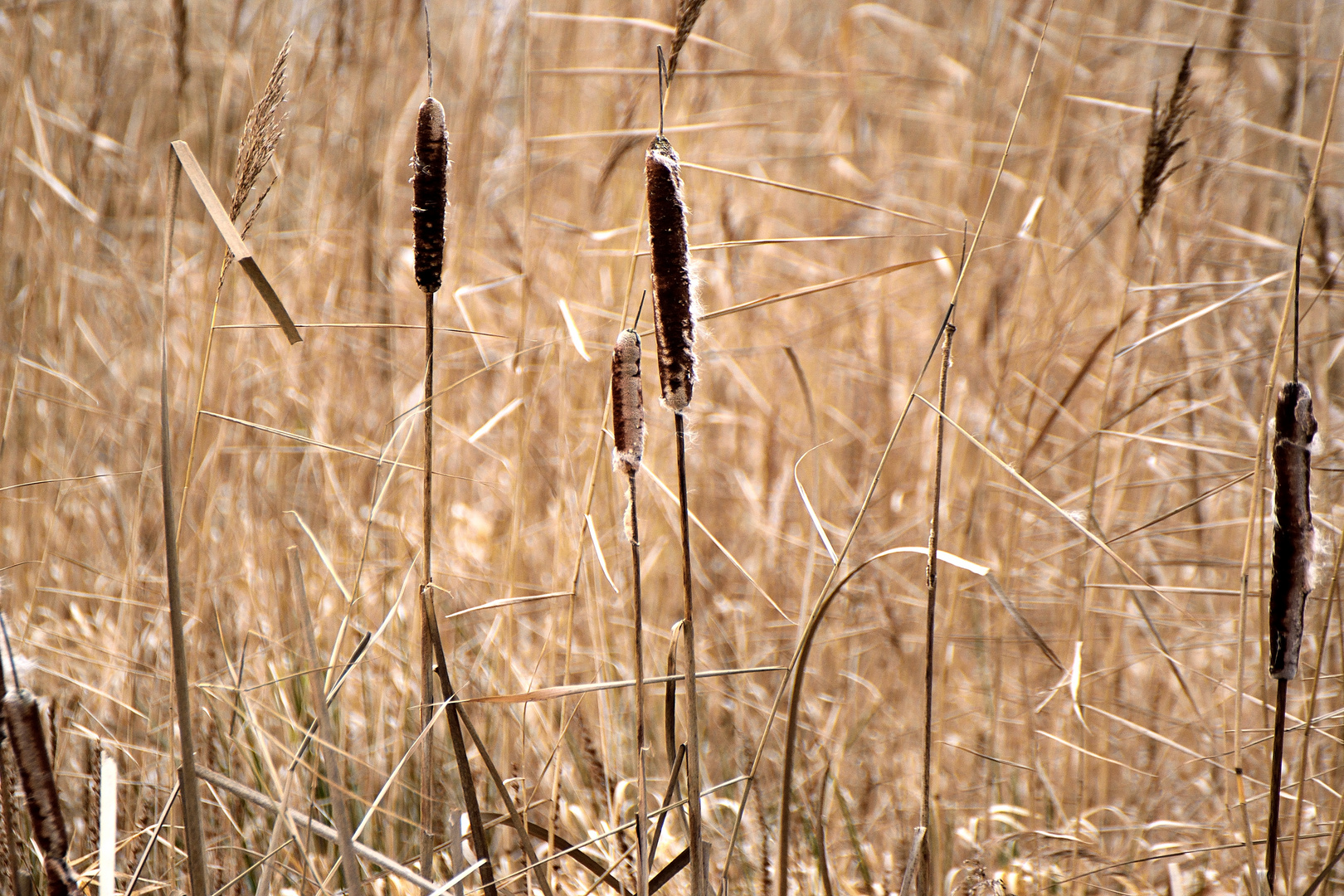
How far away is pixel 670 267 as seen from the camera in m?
0.43

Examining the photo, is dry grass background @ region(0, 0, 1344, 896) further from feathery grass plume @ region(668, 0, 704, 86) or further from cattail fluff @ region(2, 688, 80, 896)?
cattail fluff @ region(2, 688, 80, 896)

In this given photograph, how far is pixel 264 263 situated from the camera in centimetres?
146

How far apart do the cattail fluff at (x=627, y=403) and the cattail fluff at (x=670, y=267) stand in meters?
0.04

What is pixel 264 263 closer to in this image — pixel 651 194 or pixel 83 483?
pixel 83 483

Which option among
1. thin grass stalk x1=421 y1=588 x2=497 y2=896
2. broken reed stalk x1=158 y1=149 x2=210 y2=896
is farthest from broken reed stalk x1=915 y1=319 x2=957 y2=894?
broken reed stalk x1=158 y1=149 x2=210 y2=896

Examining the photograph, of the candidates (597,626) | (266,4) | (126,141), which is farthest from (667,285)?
(126,141)

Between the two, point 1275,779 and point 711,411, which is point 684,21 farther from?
point 711,411

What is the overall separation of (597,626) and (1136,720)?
2.86 feet

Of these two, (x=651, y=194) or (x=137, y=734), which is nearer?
(x=651, y=194)

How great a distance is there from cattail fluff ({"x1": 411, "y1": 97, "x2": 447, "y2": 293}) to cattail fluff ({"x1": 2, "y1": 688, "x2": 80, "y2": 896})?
1.00ft

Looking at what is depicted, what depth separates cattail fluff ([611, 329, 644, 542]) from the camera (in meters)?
0.49

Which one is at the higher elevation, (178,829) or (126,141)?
(126,141)

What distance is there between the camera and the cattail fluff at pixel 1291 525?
18.4 inches

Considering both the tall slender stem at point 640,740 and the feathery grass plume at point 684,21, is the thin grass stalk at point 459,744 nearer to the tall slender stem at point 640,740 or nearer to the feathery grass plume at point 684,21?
the tall slender stem at point 640,740
